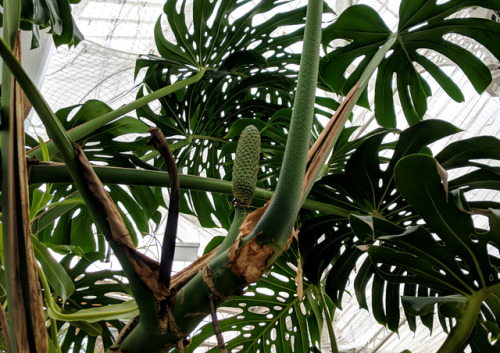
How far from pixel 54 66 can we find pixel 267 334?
28.3ft

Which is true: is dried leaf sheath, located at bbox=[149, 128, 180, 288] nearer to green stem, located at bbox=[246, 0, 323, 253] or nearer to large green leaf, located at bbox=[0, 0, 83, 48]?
green stem, located at bbox=[246, 0, 323, 253]

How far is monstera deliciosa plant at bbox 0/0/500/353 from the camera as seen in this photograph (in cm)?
50

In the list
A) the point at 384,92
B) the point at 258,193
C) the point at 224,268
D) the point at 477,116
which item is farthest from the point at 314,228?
the point at 477,116

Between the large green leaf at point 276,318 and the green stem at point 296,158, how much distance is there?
965mm

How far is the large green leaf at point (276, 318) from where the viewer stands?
5.24 ft

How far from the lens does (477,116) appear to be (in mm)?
8695

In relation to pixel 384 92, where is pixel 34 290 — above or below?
below

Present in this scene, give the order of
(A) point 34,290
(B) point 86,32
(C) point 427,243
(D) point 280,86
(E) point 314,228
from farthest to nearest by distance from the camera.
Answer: (B) point 86,32
(D) point 280,86
(E) point 314,228
(C) point 427,243
(A) point 34,290

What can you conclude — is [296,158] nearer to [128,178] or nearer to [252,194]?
[252,194]

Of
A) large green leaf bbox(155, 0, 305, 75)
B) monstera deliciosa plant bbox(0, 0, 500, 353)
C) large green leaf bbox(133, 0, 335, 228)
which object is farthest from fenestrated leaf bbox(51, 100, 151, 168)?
large green leaf bbox(155, 0, 305, 75)

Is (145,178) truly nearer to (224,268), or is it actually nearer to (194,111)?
(224,268)

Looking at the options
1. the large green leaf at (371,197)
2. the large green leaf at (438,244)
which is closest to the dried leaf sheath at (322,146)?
the large green leaf at (438,244)

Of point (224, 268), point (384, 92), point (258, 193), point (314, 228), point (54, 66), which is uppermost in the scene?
point (384, 92)

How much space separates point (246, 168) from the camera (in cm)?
67
